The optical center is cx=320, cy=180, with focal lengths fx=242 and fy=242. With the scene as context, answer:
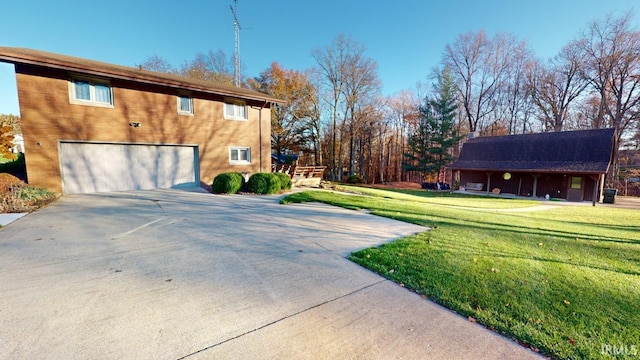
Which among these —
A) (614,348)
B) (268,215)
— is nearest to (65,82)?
(268,215)

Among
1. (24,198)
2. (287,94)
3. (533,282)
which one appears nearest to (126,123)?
(24,198)

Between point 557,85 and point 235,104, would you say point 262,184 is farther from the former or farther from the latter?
point 557,85

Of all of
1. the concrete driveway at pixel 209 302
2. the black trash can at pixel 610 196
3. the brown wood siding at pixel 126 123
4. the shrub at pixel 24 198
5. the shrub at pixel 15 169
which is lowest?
the black trash can at pixel 610 196

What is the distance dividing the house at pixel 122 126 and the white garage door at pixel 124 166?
1.2 inches

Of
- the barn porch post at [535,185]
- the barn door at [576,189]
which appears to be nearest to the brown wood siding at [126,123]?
the barn porch post at [535,185]

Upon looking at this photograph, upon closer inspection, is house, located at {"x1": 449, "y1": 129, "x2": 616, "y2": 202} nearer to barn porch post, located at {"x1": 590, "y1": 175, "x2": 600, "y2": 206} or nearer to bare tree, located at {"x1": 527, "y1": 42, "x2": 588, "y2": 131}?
barn porch post, located at {"x1": 590, "y1": 175, "x2": 600, "y2": 206}

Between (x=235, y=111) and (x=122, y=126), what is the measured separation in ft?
16.6

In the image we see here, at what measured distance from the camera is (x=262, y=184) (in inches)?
419

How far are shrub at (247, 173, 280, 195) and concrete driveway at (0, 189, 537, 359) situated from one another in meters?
5.43

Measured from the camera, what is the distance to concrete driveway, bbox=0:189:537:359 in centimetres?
201

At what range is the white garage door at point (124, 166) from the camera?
31.3 feet

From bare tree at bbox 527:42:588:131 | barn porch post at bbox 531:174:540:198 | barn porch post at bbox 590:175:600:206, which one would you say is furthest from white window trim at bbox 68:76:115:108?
bare tree at bbox 527:42:588:131

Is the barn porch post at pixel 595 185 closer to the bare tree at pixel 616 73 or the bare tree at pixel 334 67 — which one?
the bare tree at pixel 616 73

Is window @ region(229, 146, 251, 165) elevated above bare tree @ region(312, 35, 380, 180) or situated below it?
below
